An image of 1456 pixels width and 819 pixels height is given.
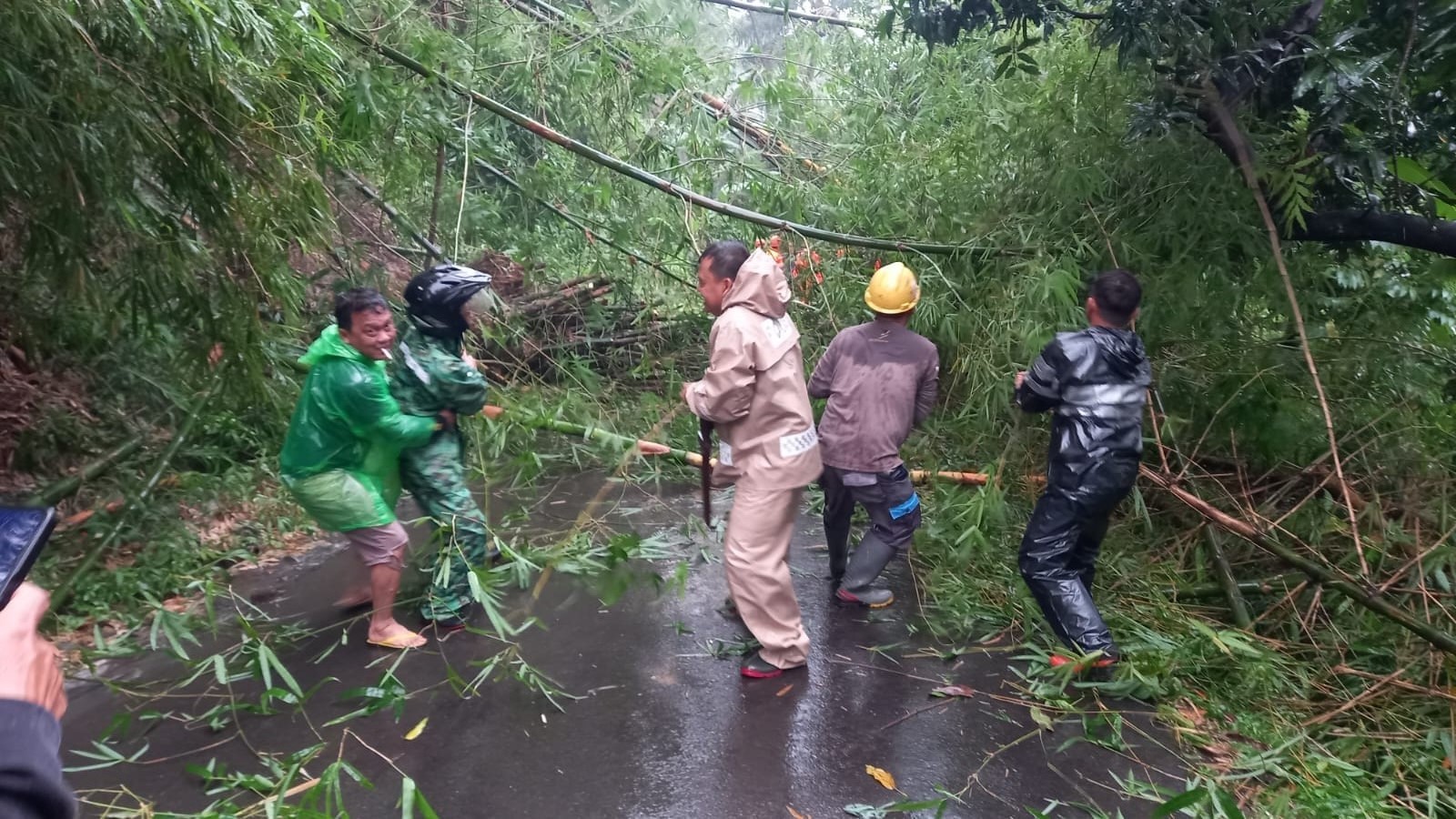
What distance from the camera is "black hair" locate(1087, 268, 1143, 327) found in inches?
131

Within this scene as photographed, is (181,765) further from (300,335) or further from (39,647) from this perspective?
(300,335)

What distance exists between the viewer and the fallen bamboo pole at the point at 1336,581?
2.98 meters

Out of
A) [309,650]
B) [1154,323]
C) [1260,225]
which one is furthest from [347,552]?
[1260,225]

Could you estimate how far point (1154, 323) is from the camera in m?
4.16

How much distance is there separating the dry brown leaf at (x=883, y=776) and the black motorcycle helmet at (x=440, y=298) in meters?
2.31

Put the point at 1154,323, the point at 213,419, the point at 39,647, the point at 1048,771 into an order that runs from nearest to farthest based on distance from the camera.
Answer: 1. the point at 39,647
2. the point at 1048,771
3. the point at 1154,323
4. the point at 213,419

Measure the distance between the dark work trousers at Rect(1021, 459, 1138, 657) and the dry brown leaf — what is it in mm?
1036

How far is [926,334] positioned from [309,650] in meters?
3.53

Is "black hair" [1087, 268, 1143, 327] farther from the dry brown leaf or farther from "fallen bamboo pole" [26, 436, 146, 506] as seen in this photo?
"fallen bamboo pole" [26, 436, 146, 506]

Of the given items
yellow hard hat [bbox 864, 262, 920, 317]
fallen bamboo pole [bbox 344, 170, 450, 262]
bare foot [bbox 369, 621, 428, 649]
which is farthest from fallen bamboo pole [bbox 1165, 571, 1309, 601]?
fallen bamboo pole [bbox 344, 170, 450, 262]

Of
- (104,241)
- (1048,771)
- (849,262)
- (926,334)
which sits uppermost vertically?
(104,241)

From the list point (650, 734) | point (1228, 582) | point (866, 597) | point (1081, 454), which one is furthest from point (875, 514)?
point (1228, 582)

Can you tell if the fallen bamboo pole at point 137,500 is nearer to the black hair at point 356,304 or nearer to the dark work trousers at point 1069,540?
the black hair at point 356,304

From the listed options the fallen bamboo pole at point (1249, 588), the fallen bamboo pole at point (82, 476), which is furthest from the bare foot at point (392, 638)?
the fallen bamboo pole at point (1249, 588)
